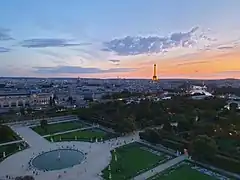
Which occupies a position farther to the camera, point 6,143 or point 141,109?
point 141,109

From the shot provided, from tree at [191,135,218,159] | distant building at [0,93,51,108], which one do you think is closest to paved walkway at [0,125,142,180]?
tree at [191,135,218,159]

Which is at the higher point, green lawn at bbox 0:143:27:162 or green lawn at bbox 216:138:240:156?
green lawn at bbox 216:138:240:156

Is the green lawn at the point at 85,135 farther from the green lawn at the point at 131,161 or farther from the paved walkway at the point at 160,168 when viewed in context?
the paved walkway at the point at 160,168

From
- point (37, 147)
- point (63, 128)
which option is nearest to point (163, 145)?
point (37, 147)

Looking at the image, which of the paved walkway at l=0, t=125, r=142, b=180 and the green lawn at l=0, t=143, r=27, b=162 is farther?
the green lawn at l=0, t=143, r=27, b=162

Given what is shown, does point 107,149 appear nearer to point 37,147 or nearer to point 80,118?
point 37,147

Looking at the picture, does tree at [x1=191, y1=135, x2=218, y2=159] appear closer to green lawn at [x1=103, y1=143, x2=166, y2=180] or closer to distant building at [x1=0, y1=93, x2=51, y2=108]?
green lawn at [x1=103, y1=143, x2=166, y2=180]
